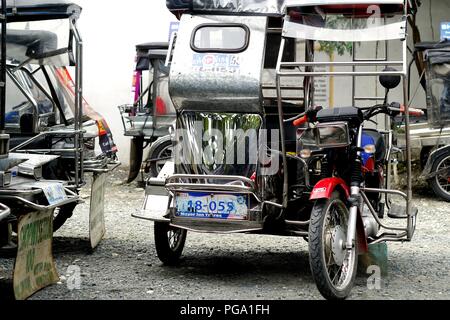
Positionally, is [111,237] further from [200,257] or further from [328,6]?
[328,6]

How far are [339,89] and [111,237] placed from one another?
237 inches

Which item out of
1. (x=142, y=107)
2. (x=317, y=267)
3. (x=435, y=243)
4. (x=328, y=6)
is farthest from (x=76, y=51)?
(x=142, y=107)

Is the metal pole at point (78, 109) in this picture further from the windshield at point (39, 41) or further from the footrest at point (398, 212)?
the footrest at point (398, 212)

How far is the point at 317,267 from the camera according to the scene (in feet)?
17.0

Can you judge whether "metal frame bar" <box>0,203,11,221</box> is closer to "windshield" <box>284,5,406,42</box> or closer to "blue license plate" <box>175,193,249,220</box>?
"blue license plate" <box>175,193,249,220</box>

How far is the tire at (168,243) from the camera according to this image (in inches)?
252

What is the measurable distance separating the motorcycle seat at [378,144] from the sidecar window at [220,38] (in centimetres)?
129

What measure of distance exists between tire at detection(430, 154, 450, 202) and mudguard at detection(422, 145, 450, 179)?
38 mm

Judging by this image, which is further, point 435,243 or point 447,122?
point 447,122

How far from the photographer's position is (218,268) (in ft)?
21.8

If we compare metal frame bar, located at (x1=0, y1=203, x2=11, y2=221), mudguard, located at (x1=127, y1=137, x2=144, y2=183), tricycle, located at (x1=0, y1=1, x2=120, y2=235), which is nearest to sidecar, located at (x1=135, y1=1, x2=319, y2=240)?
tricycle, located at (x1=0, y1=1, x2=120, y2=235)

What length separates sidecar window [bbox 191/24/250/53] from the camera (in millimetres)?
6117

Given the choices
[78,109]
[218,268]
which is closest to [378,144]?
[218,268]

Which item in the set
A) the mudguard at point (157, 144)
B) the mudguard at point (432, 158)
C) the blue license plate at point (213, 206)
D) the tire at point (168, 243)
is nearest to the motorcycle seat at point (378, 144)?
the blue license plate at point (213, 206)
